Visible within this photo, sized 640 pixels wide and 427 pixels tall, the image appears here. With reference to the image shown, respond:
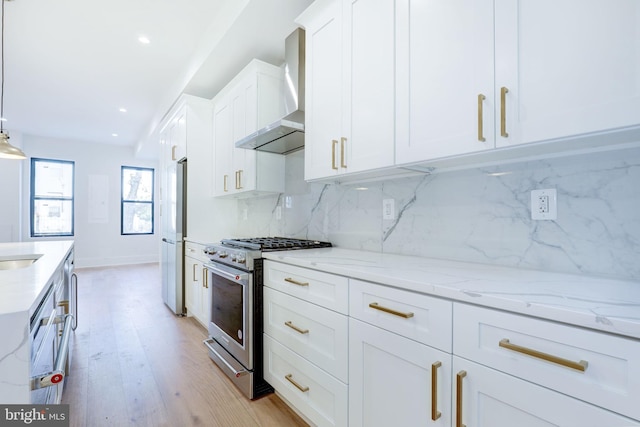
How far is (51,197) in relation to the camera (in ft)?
21.3

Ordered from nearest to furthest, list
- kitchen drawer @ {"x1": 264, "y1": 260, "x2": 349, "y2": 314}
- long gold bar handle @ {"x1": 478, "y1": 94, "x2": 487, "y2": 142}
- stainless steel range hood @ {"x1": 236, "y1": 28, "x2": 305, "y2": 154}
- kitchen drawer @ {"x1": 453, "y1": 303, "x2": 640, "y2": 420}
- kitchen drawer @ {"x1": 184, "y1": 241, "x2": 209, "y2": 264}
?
1. kitchen drawer @ {"x1": 453, "y1": 303, "x2": 640, "y2": 420}
2. long gold bar handle @ {"x1": 478, "y1": 94, "x2": 487, "y2": 142}
3. kitchen drawer @ {"x1": 264, "y1": 260, "x2": 349, "y2": 314}
4. stainless steel range hood @ {"x1": 236, "y1": 28, "x2": 305, "y2": 154}
5. kitchen drawer @ {"x1": 184, "y1": 241, "x2": 209, "y2": 264}

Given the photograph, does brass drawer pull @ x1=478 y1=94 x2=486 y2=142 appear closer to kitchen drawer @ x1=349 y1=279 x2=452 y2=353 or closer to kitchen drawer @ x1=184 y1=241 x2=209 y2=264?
Result: kitchen drawer @ x1=349 y1=279 x2=452 y2=353

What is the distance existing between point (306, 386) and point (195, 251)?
7.12ft

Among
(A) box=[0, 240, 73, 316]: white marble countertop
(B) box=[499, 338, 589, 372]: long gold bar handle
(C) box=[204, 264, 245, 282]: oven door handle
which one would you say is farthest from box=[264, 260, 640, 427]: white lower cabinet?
(A) box=[0, 240, 73, 316]: white marble countertop

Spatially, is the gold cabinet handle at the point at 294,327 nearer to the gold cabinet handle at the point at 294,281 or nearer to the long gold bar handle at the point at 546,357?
the gold cabinet handle at the point at 294,281

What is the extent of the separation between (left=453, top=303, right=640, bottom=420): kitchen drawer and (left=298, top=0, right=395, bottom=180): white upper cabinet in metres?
0.87

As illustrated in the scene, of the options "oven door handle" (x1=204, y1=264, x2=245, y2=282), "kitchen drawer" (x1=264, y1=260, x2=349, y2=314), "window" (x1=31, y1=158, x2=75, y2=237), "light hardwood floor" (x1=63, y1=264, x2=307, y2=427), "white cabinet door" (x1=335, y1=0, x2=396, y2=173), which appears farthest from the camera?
"window" (x1=31, y1=158, x2=75, y2=237)

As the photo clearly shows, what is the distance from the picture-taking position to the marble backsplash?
110 cm

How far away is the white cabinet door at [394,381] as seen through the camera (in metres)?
1.02

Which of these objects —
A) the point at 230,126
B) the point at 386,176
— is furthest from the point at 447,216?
the point at 230,126

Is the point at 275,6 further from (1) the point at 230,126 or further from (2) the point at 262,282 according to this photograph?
(2) the point at 262,282

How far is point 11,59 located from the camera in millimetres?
3258

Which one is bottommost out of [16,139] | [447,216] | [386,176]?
[447,216]

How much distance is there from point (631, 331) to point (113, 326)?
3.95 metres
